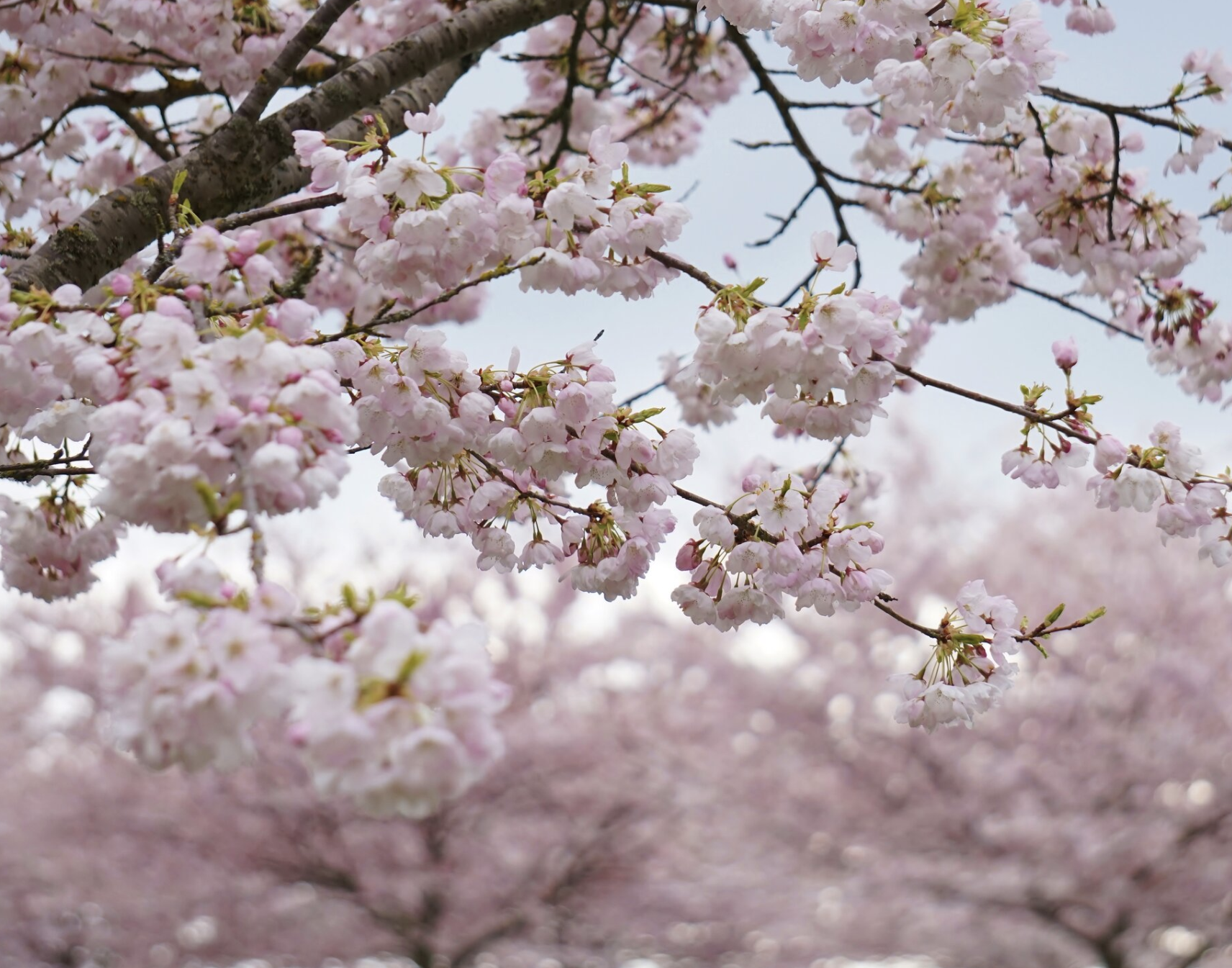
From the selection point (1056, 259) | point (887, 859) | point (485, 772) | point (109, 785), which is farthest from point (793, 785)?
point (485, 772)

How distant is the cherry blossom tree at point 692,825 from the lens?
379 inches

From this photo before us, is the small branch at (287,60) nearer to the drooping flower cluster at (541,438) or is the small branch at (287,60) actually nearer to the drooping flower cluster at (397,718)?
the drooping flower cluster at (541,438)

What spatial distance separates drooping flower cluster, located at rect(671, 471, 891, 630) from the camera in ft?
6.83

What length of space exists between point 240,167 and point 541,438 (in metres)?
0.99

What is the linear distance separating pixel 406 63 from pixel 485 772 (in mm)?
2101

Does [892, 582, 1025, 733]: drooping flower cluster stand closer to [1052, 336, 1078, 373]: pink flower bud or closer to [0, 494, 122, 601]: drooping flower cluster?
[1052, 336, 1078, 373]: pink flower bud

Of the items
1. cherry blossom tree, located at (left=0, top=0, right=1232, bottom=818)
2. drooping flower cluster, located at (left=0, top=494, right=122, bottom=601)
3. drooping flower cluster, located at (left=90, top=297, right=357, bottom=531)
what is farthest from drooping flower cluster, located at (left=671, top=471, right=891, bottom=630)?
drooping flower cluster, located at (left=0, top=494, right=122, bottom=601)

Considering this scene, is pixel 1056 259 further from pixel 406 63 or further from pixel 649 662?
pixel 649 662

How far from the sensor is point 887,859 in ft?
35.0

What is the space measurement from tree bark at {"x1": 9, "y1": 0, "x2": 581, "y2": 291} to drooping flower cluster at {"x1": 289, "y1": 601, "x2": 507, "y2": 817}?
137cm

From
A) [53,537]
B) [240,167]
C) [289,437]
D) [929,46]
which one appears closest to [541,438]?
[289,437]

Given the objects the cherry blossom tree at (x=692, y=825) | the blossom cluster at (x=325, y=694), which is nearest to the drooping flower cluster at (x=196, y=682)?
the blossom cluster at (x=325, y=694)

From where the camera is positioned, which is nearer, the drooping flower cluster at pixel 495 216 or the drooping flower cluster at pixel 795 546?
the drooping flower cluster at pixel 495 216

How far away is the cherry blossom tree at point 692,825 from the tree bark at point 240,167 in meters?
7.77
